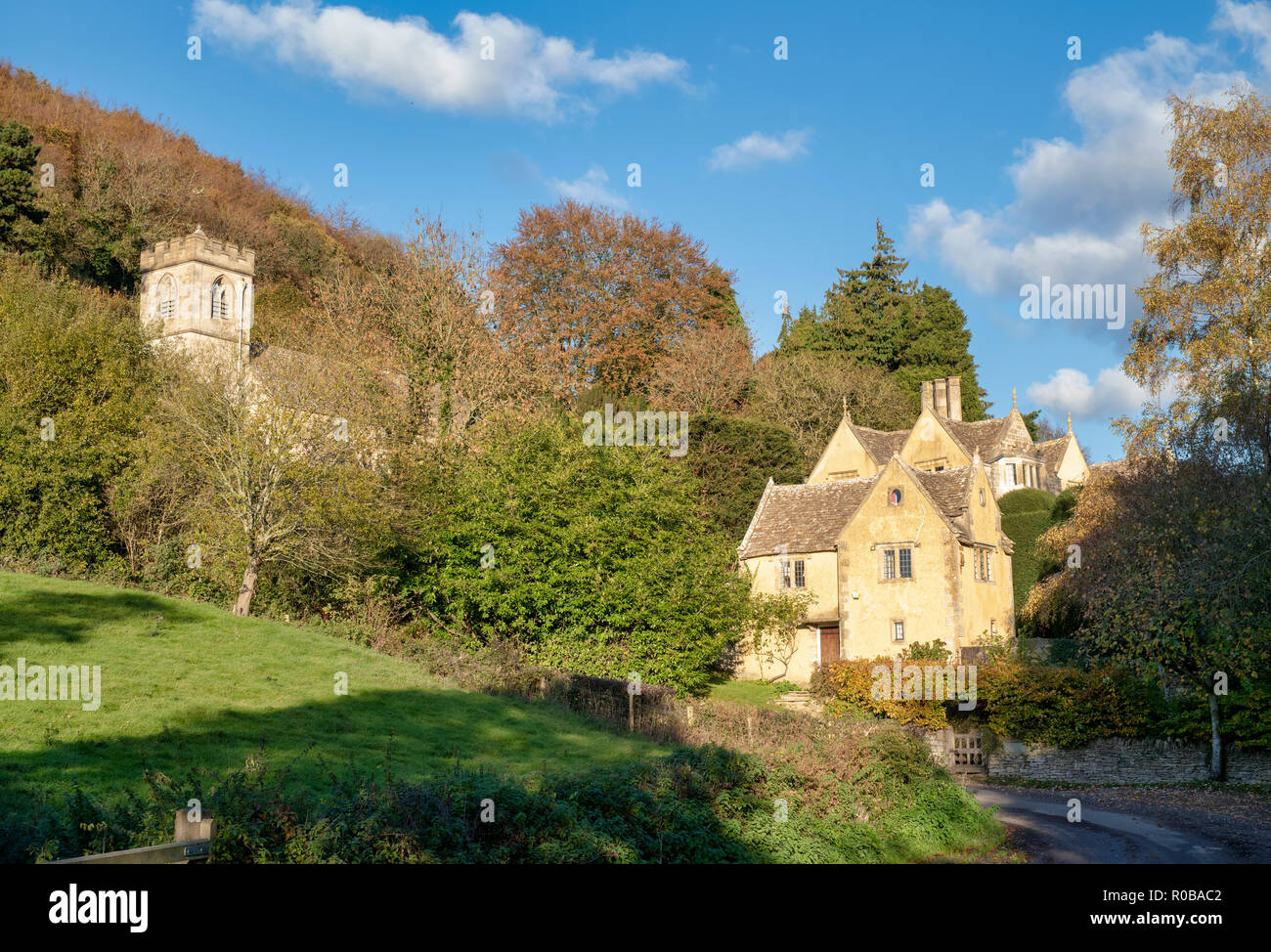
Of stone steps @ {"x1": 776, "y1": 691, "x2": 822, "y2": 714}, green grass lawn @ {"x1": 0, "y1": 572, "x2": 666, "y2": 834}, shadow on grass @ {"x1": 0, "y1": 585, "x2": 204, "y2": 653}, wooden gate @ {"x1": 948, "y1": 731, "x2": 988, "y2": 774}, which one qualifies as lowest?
wooden gate @ {"x1": 948, "y1": 731, "x2": 988, "y2": 774}

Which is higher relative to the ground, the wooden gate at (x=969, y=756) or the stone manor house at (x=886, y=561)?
the stone manor house at (x=886, y=561)

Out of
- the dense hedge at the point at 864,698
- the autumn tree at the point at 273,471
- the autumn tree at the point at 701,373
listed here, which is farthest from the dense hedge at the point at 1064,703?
the autumn tree at the point at 701,373

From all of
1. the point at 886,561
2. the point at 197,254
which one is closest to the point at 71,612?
the point at 886,561

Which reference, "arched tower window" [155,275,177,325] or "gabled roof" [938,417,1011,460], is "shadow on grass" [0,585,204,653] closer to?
"arched tower window" [155,275,177,325]

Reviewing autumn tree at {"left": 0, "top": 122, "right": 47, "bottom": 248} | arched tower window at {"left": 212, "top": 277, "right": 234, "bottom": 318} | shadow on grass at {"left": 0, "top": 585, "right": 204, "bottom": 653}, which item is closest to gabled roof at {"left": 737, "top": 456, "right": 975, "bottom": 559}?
shadow on grass at {"left": 0, "top": 585, "right": 204, "bottom": 653}

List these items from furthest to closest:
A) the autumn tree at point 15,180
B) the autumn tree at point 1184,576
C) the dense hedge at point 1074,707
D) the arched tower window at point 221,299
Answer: the arched tower window at point 221,299 < the autumn tree at point 15,180 < the dense hedge at point 1074,707 < the autumn tree at point 1184,576

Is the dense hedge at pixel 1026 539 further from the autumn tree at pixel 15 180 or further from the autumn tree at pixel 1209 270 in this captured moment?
the autumn tree at pixel 15 180

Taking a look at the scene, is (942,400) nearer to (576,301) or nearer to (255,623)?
(576,301)

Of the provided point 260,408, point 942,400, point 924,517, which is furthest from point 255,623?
point 942,400

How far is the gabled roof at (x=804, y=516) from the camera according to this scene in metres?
43.1

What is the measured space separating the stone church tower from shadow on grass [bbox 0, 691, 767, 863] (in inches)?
1358

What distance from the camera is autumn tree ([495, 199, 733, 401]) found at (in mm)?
58219
